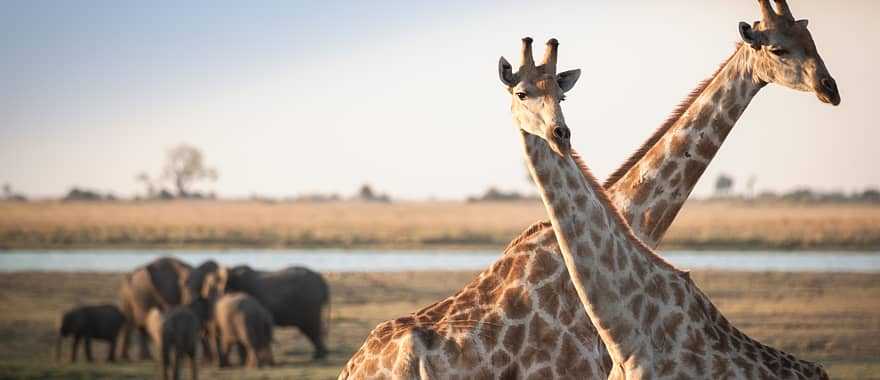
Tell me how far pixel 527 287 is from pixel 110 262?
96.2 ft

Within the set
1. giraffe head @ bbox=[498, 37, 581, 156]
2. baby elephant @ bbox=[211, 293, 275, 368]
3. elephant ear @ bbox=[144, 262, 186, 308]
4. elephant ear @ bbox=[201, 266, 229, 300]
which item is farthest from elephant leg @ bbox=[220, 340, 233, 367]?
giraffe head @ bbox=[498, 37, 581, 156]

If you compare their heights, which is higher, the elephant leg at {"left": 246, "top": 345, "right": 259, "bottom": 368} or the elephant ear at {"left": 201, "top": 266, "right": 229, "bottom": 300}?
the elephant ear at {"left": 201, "top": 266, "right": 229, "bottom": 300}

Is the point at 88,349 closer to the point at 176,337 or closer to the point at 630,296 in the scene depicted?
the point at 176,337

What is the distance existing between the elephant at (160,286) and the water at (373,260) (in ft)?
29.5

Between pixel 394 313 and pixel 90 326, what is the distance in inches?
207

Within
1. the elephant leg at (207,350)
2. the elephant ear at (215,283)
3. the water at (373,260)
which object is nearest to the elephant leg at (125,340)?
the elephant leg at (207,350)

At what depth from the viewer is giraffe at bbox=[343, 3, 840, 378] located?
7152mm

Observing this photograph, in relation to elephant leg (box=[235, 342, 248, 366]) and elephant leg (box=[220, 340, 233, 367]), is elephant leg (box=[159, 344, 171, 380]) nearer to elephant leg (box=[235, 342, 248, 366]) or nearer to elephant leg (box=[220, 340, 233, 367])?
elephant leg (box=[220, 340, 233, 367])

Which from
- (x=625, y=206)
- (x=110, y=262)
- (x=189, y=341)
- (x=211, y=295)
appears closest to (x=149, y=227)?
(x=110, y=262)

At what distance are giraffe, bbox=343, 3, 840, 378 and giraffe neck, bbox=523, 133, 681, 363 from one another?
753mm

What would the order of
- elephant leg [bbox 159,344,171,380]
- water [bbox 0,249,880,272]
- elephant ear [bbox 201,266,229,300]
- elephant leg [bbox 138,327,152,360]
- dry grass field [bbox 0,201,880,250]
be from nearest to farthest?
1. elephant leg [bbox 159,344,171,380]
2. elephant leg [bbox 138,327,152,360]
3. elephant ear [bbox 201,266,229,300]
4. water [bbox 0,249,880,272]
5. dry grass field [bbox 0,201,880,250]

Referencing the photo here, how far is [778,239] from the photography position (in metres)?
40.2

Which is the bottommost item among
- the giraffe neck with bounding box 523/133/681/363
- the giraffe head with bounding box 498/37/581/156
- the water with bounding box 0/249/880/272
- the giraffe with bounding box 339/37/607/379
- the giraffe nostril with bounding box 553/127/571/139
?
the water with bounding box 0/249/880/272

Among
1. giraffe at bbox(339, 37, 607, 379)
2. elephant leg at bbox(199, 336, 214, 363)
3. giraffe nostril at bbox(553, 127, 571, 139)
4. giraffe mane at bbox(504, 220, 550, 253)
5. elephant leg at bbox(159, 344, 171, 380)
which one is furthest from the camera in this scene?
elephant leg at bbox(199, 336, 214, 363)
